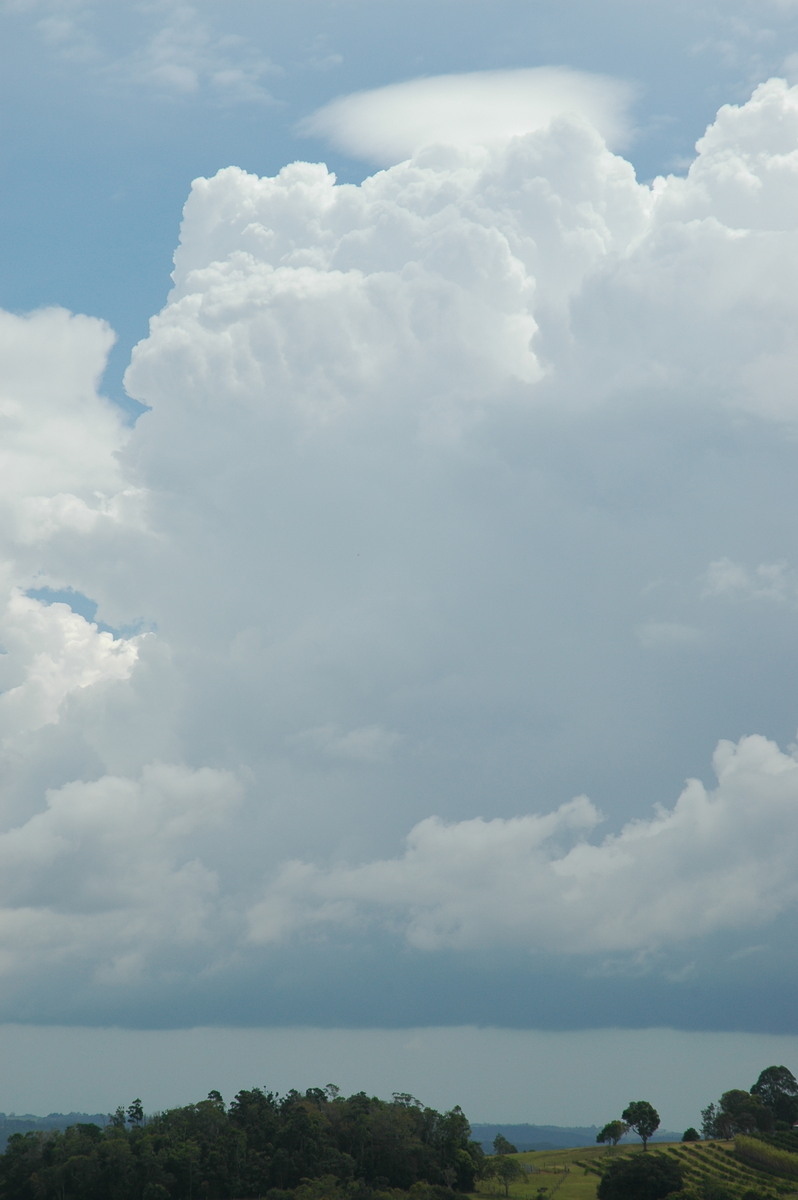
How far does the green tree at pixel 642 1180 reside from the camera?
15500 centimetres

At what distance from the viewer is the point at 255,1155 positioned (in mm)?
169500

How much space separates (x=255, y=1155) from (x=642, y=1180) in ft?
173

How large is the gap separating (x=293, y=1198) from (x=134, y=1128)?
42.5 m

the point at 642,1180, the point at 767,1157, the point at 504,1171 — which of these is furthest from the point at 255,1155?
the point at 767,1157

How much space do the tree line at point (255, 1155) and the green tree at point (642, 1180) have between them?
2072cm

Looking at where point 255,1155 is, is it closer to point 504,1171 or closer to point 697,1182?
point 504,1171

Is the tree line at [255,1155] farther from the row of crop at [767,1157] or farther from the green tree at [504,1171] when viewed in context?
the row of crop at [767,1157]

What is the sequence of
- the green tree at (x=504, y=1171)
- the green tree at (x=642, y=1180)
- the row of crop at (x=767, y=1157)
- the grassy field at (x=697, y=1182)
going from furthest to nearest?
the row of crop at (x=767, y=1157) < the green tree at (x=504, y=1171) < the green tree at (x=642, y=1180) < the grassy field at (x=697, y=1182)

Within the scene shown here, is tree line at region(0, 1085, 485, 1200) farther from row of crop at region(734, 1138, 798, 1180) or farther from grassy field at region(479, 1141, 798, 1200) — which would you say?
row of crop at region(734, 1138, 798, 1180)

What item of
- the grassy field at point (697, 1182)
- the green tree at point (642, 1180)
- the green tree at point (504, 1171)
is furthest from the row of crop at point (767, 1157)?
the green tree at point (504, 1171)

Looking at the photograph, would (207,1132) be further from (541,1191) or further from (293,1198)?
(541,1191)

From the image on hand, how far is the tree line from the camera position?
161000mm

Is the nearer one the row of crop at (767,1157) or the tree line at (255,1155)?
the tree line at (255,1155)

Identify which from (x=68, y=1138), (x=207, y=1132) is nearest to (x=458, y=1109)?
(x=207, y=1132)
